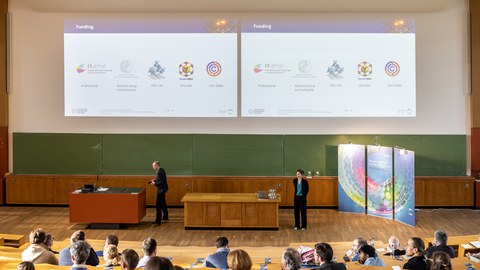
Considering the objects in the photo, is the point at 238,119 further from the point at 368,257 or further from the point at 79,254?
the point at 79,254

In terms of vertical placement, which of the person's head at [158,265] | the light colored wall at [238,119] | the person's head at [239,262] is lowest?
the person's head at [239,262]

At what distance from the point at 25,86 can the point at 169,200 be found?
4697 millimetres

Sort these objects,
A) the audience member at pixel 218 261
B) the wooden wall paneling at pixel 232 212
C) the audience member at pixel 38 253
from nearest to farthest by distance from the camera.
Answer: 1. the audience member at pixel 38 253
2. the audience member at pixel 218 261
3. the wooden wall paneling at pixel 232 212

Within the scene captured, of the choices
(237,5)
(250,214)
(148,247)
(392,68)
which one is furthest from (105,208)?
(392,68)

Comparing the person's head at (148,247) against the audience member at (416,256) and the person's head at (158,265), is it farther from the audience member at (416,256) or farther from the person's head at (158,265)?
the audience member at (416,256)

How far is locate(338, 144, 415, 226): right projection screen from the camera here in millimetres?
12250

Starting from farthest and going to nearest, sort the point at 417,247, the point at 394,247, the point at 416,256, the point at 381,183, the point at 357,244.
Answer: the point at 381,183 → the point at 394,247 → the point at 357,244 → the point at 417,247 → the point at 416,256

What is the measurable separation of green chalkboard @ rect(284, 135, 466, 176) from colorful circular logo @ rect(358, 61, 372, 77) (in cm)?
155

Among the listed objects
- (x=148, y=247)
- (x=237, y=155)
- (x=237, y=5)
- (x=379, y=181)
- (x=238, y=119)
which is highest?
(x=237, y=5)

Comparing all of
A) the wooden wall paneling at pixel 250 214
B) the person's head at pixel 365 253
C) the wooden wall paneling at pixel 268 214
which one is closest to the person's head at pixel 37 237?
the person's head at pixel 365 253

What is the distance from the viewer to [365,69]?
14.1 meters

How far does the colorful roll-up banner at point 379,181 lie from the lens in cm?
1289

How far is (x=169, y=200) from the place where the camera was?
47.4 ft

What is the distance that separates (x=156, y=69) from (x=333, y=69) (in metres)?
4.35
